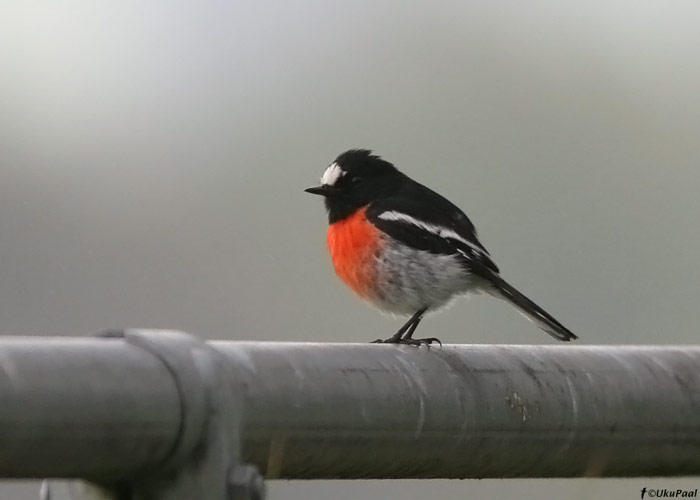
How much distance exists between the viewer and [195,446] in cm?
220

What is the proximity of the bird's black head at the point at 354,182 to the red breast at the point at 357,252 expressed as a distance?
0.61 ft

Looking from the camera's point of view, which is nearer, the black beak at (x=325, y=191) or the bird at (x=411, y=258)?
Result: the bird at (x=411, y=258)

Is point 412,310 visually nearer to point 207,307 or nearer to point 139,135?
point 207,307

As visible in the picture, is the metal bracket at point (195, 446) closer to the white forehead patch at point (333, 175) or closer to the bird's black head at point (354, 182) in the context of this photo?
the bird's black head at point (354, 182)

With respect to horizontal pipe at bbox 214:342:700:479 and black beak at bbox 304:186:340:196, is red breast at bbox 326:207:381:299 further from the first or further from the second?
horizontal pipe at bbox 214:342:700:479

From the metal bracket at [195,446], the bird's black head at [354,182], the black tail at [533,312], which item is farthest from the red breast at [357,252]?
the metal bracket at [195,446]

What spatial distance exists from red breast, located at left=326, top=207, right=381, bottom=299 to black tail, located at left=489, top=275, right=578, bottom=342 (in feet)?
1.63

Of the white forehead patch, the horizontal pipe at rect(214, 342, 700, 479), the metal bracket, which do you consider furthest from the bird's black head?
the metal bracket

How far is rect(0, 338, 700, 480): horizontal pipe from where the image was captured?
200 cm

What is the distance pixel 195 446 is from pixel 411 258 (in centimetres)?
371

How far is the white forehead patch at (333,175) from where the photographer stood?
21.2 feet

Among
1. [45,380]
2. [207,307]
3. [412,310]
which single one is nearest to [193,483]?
[45,380]

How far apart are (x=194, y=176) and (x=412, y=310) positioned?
9.49 metres

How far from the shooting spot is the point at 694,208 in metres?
14.9
